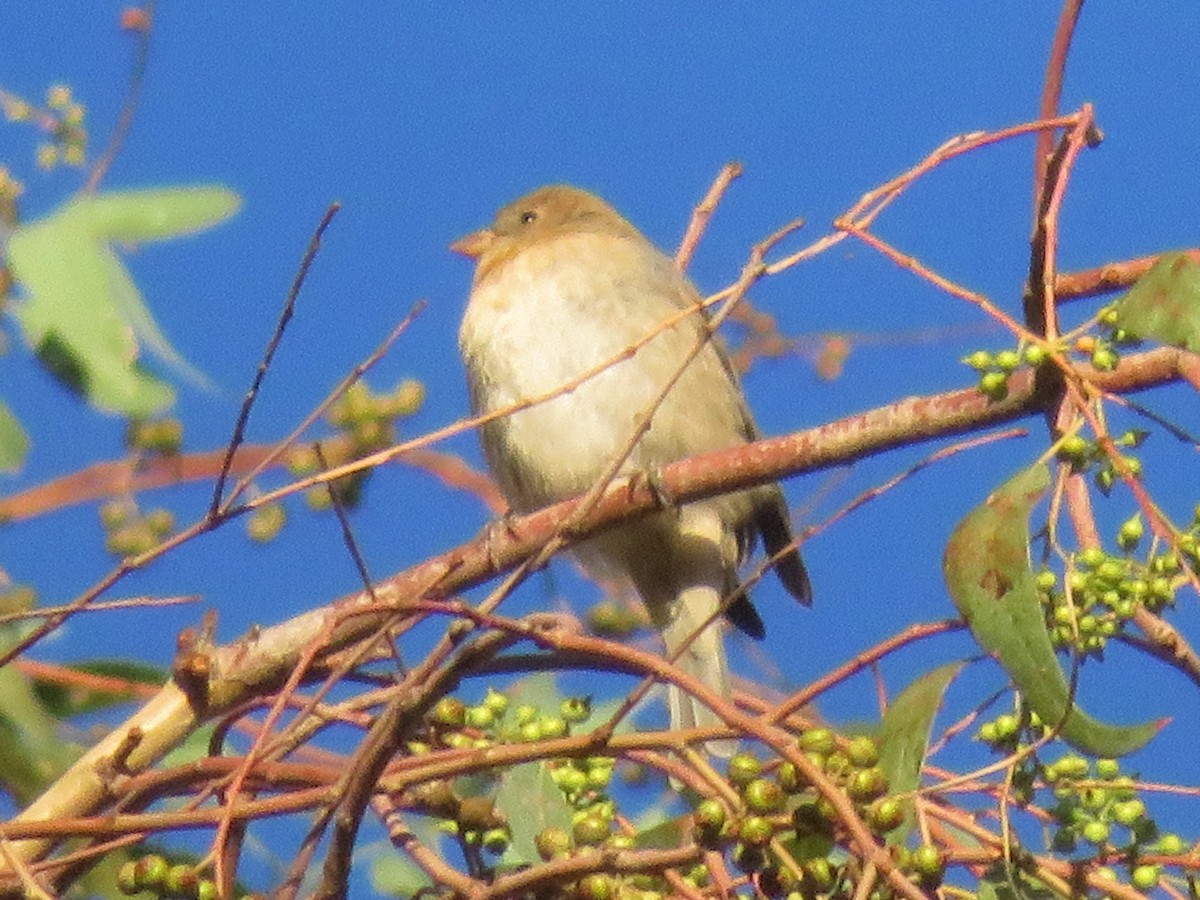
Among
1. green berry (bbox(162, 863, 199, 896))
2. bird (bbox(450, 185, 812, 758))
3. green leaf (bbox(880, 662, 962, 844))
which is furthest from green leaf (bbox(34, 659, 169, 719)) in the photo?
green leaf (bbox(880, 662, 962, 844))

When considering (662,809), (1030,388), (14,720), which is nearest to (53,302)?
(14,720)

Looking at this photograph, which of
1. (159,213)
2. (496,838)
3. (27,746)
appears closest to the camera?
(496,838)

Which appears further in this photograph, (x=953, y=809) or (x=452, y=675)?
(x=953, y=809)

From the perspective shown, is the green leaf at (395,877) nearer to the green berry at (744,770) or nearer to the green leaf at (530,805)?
the green leaf at (530,805)

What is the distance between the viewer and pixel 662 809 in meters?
2.32

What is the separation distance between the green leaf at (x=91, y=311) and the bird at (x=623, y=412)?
0.83 m

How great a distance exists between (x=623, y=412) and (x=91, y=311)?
3.45 ft

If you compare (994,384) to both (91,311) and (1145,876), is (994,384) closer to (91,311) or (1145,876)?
(1145,876)

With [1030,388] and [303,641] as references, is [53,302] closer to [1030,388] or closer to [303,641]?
[303,641]

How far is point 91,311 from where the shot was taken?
2.18 m

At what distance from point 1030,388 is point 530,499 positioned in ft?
5.67

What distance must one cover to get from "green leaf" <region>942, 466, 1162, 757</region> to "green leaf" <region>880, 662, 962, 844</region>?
11cm

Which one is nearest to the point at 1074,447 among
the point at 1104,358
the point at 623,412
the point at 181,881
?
the point at 1104,358

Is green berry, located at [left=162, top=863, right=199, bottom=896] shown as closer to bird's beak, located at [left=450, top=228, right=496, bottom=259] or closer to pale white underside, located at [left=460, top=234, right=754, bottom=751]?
pale white underside, located at [left=460, top=234, right=754, bottom=751]
